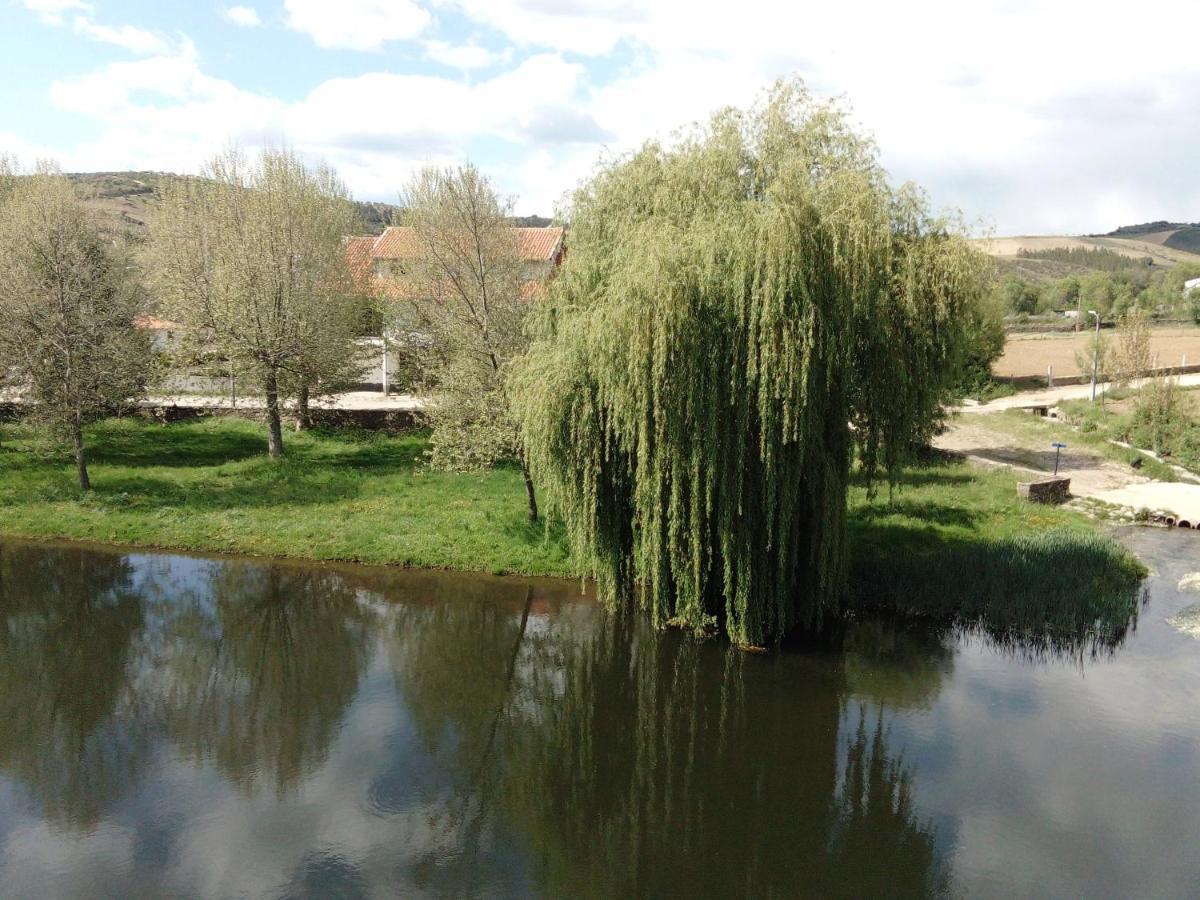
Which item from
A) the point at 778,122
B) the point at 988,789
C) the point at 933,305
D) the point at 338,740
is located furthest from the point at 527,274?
the point at 988,789

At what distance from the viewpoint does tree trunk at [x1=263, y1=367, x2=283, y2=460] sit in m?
28.6

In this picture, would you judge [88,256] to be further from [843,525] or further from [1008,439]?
[1008,439]

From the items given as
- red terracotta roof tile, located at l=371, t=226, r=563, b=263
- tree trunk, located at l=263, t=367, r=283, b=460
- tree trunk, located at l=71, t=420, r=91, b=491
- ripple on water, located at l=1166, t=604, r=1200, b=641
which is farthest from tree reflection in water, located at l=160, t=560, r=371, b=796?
ripple on water, located at l=1166, t=604, r=1200, b=641

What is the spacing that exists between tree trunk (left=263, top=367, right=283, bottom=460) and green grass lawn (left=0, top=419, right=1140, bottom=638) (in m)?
0.62

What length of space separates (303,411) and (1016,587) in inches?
923

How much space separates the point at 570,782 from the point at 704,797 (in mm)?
1942

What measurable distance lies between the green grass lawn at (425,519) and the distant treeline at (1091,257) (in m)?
127

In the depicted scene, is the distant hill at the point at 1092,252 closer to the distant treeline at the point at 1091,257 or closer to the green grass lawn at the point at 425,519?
the distant treeline at the point at 1091,257

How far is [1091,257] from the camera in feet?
464

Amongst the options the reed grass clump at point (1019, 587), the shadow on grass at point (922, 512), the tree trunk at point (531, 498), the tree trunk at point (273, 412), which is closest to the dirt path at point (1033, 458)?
the shadow on grass at point (922, 512)

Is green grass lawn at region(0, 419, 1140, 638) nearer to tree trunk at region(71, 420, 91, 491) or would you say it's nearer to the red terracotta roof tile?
tree trunk at region(71, 420, 91, 491)

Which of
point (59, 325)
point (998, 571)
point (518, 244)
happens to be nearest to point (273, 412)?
point (59, 325)

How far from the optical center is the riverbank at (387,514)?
21469mm

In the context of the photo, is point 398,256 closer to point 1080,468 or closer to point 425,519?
point 425,519
